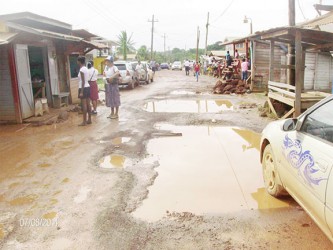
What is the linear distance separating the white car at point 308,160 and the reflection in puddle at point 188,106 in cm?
756

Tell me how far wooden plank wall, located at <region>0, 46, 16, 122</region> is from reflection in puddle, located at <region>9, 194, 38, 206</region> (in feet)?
19.0

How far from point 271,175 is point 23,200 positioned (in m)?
3.30

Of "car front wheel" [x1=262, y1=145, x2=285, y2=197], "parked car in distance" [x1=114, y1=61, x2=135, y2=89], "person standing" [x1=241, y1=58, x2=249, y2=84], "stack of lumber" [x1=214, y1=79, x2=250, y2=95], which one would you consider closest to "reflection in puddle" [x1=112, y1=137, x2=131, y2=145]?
"car front wheel" [x1=262, y1=145, x2=285, y2=197]

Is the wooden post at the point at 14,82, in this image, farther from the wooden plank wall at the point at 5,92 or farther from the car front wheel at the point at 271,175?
the car front wheel at the point at 271,175

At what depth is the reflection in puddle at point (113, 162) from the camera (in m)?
5.80

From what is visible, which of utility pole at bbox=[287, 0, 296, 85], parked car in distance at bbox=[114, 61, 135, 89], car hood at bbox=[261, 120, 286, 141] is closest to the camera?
car hood at bbox=[261, 120, 286, 141]

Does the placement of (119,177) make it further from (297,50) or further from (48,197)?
(297,50)

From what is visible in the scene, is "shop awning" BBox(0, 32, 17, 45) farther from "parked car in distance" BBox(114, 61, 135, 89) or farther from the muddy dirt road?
"parked car in distance" BBox(114, 61, 135, 89)

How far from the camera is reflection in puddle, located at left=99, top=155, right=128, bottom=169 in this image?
5801 millimetres

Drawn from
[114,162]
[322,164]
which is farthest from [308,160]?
[114,162]

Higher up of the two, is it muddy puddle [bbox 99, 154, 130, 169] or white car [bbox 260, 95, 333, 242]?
white car [bbox 260, 95, 333, 242]

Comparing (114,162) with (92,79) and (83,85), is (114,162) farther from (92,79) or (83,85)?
(92,79)

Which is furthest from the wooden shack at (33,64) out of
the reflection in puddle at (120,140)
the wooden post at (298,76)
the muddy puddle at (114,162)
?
the wooden post at (298,76)

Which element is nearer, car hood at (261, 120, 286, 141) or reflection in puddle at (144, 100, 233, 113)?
car hood at (261, 120, 286, 141)
